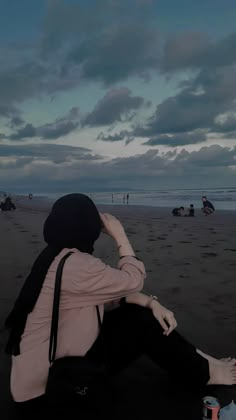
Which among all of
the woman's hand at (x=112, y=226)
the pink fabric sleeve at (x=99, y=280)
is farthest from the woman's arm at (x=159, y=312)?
the woman's hand at (x=112, y=226)

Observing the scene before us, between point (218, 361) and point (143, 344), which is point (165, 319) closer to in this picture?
point (143, 344)

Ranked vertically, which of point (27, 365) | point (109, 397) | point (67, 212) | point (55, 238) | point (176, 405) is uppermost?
point (67, 212)

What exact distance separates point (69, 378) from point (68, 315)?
0.36 m

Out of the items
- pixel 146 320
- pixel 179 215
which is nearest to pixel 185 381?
pixel 146 320

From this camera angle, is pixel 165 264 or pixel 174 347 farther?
pixel 165 264

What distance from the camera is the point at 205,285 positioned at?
5.71 m

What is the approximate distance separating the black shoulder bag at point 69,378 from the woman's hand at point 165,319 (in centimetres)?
61

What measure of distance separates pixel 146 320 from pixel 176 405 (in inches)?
28.4

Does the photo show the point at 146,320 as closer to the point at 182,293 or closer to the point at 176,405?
the point at 176,405

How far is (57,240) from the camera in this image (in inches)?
93.7

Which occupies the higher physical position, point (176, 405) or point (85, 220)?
point (85, 220)

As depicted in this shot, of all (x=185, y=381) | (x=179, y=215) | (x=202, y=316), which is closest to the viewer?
(x=185, y=381)

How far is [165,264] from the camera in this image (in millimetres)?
7148

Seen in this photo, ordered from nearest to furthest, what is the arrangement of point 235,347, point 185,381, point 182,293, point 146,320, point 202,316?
point 146,320 → point 185,381 → point 235,347 → point 202,316 → point 182,293
